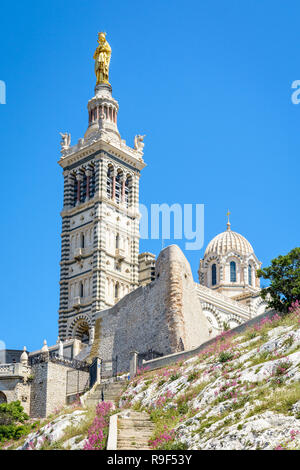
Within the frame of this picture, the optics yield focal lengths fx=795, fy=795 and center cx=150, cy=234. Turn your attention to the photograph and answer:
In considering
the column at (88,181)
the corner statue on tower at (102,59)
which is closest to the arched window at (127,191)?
the column at (88,181)

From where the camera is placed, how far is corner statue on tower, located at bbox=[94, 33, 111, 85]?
72.5m

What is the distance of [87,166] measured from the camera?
Result: 67.3 meters

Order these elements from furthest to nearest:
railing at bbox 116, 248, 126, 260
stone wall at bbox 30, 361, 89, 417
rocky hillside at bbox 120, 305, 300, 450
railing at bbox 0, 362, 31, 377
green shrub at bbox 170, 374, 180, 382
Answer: railing at bbox 116, 248, 126, 260 < railing at bbox 0, 362, 31, 377 < stone wall at bbox 30, 361, 89, 417 < green shrub at bbox 170, 374, 180, 382 < rocky hillside at bbox 120, 305, 300, 450

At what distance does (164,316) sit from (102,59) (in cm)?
3491

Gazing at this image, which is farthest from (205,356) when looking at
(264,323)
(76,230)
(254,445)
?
(76,230)

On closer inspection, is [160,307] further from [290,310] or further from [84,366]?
[290,310]

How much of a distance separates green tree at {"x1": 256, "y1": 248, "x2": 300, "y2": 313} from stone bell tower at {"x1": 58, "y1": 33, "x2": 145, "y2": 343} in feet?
84.7

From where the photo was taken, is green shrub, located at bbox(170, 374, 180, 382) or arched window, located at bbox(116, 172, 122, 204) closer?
green shrub, located at bbox(170, 374, 180, 382)

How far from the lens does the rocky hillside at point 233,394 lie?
21.3 meters

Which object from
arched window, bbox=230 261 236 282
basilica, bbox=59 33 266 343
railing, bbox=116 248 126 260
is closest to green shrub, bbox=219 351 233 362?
basilica, bbox=59 33 266 343

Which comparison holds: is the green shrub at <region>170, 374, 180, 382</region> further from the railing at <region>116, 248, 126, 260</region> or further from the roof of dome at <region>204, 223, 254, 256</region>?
the roof of dome at <region>204, 223, 254, 256</region>

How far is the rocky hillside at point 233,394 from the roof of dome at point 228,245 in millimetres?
40054

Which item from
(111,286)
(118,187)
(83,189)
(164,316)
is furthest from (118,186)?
(164,316)

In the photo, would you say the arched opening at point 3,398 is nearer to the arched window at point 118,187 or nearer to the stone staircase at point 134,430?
the stone staircase at point 134,430
